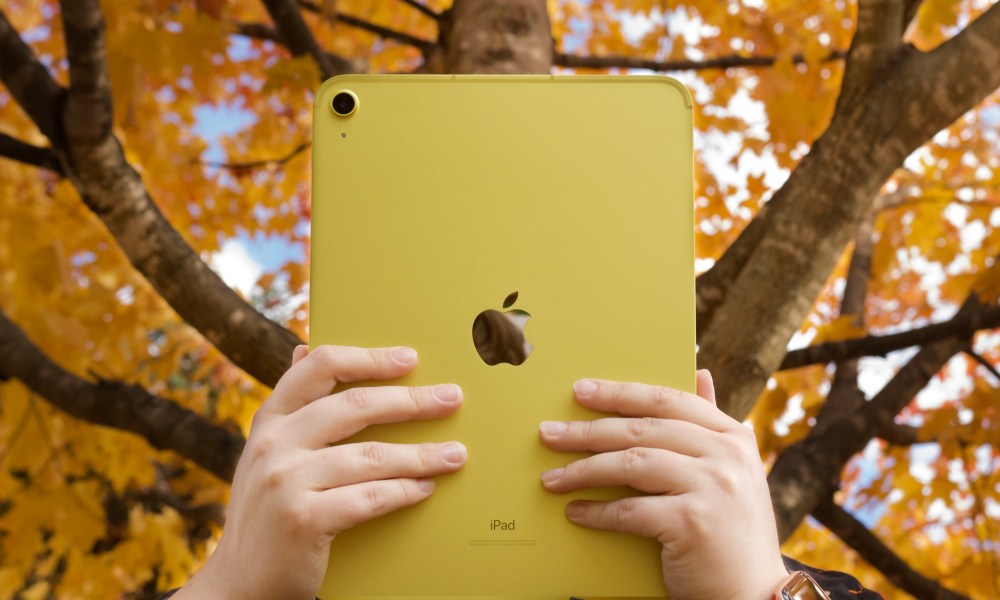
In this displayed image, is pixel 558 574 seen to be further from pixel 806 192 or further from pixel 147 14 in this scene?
pixel 147 14

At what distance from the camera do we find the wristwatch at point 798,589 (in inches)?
38.8

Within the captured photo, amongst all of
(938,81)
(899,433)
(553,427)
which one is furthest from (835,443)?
(553,427)

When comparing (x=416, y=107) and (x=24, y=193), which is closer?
(x=416, y=107)

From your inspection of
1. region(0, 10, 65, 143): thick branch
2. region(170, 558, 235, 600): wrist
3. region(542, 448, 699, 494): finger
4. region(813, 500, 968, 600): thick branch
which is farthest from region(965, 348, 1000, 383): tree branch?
region(0, 10, 65, 143): thick branch

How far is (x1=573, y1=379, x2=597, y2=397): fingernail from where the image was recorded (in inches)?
41.2

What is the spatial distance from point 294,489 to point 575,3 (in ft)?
12.3

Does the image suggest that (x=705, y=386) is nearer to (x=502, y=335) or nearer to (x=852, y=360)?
(x=502, y=335)

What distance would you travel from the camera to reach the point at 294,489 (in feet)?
3.15

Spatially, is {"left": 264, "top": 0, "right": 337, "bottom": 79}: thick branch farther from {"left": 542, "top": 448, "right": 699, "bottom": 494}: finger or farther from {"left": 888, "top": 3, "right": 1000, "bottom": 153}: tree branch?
{"left": 542, "top": 448, "right": 699, "bottom": 494}: finger

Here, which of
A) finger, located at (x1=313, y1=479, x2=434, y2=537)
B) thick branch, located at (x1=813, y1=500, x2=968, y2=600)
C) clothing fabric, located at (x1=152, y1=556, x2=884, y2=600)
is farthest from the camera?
thick branch, located at (x1=813, y1=500, x2=968, y2=600)

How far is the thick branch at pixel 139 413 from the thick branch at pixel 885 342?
153cm

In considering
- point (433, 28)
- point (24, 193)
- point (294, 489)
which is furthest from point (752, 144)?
point (24, 193)

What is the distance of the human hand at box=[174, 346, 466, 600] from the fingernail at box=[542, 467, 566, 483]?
109 mm

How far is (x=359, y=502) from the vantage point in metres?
0.97
